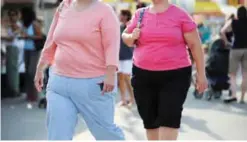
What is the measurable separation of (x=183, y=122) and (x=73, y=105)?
14.7 feet

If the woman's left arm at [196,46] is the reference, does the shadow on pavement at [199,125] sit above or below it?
below

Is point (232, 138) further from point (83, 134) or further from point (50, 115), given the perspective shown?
→ point (50, 115)

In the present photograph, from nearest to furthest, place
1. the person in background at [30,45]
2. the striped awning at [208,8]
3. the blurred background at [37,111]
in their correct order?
the blurred background at [37,111] → the person in background at [30,45] → the striped awning at [208,8]

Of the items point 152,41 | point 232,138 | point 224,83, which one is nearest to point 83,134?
point 232,138

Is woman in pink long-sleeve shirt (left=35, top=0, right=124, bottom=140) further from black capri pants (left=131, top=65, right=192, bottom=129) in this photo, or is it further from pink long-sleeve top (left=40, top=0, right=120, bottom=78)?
black capri pants (left=131, top=65, right=192, bottom=129)

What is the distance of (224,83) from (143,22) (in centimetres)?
677

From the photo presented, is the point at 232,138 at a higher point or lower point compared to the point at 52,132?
lower

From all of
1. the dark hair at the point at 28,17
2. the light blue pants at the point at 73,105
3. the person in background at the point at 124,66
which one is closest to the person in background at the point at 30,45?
the dark hair at the point at 28,17

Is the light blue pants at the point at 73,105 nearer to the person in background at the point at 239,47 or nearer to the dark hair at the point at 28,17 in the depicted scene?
the dark hair at the point at 28,17

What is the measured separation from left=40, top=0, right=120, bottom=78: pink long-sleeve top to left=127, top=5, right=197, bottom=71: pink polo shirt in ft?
1.92

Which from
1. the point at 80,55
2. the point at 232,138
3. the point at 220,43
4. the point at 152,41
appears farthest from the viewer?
the point at 220,43

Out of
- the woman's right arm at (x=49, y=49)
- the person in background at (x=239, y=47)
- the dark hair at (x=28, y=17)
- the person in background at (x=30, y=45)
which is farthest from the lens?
the person in background at (x=239, y=47)

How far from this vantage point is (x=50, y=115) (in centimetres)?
440

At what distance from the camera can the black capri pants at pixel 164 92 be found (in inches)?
194
